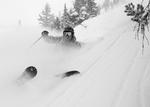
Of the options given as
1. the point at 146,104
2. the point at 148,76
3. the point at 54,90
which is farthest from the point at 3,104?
the point at 148,76

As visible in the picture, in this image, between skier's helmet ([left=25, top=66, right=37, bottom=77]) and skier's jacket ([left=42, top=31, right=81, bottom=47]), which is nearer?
skier's helmet ([left=25, top=66, right=37, bottom=77])

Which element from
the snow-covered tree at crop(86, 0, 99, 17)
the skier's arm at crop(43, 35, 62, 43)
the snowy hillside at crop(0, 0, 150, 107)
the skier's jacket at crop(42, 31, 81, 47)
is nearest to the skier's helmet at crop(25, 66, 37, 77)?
the snowy hillside at crop(0, 0, 150, 107)

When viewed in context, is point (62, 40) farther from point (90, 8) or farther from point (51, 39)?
point (90, 8)

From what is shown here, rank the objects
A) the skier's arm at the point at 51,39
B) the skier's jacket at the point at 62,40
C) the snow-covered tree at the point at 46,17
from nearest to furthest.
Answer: the skier's jacket at the point at 62,40
the skier's arm at the point at 51,39
the snow-covered tree at the point at 46,17

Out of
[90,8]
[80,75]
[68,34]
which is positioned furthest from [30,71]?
[90,8]

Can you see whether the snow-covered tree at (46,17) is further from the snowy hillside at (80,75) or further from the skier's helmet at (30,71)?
the skier's helmet at (30,71)

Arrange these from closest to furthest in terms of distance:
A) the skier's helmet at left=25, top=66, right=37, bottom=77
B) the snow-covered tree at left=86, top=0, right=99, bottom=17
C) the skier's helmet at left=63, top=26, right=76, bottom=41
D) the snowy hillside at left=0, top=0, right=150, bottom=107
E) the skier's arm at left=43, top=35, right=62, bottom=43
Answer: the snowy hillside at left=0, top=0, right=150, bottom=107 → the skier's helmet at left=25, top=66, right=37, bottom=77 → the skier's helmet at left=63, top=26, right=76, bottom=41 → the skier's arm at left=43, top=35, right=62, bottom=43 → the snow-covered tree at left=86, top=0, right=99, bottom=17

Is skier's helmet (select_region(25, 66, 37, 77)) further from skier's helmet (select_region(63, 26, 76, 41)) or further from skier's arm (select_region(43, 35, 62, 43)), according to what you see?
skier's arm (select_region(43, 35, 62, 43))

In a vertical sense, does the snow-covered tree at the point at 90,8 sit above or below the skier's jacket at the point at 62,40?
above

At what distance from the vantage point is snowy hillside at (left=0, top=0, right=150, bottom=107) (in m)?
5.85

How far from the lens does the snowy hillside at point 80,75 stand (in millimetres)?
5848

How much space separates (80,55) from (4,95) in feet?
14.1

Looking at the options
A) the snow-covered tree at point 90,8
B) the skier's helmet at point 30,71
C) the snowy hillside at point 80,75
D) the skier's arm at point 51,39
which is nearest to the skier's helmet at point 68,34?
the snowy hillside at point 80,75

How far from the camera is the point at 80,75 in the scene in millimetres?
7414
